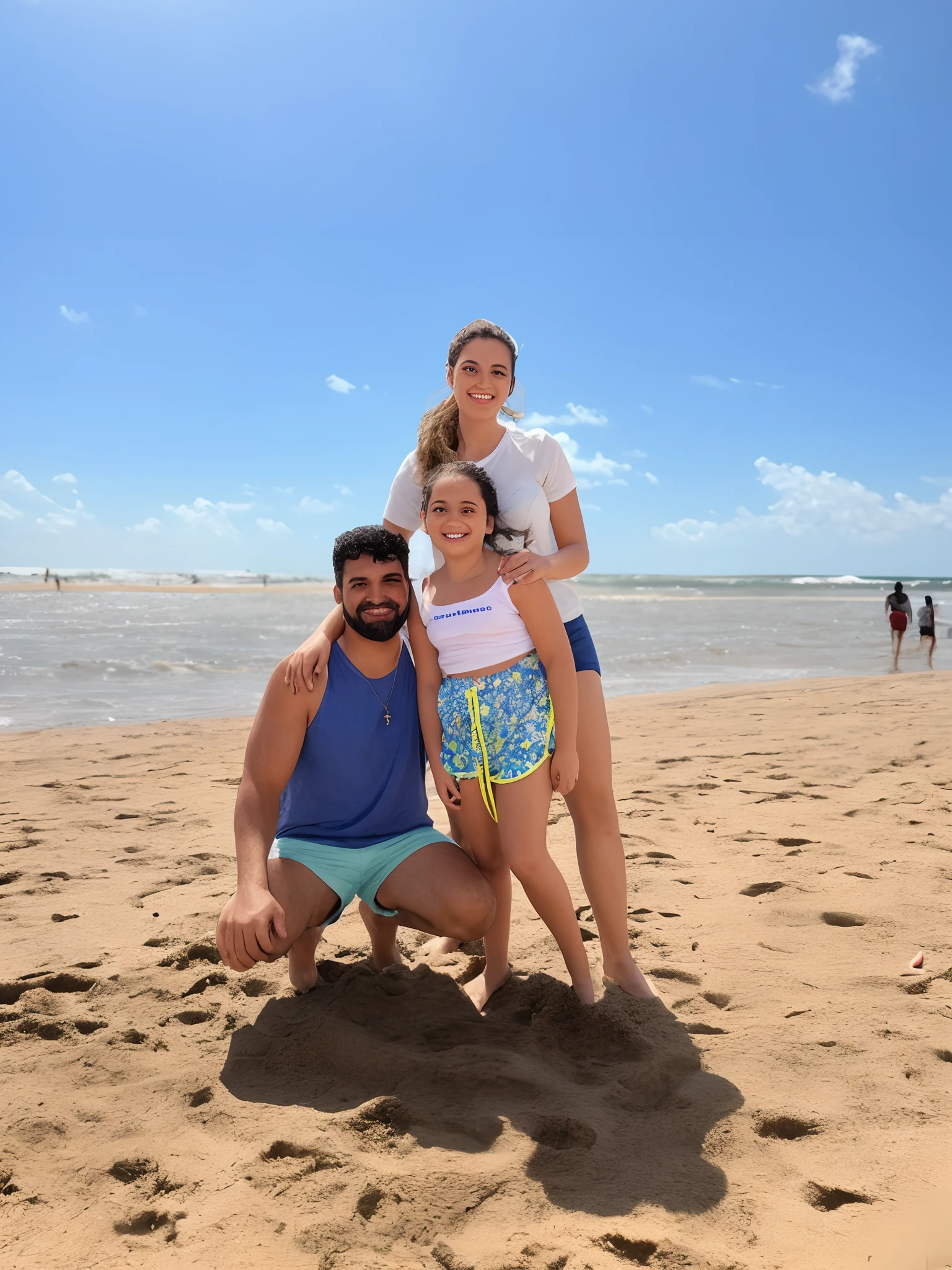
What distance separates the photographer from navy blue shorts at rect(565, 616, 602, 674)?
301 centimetres

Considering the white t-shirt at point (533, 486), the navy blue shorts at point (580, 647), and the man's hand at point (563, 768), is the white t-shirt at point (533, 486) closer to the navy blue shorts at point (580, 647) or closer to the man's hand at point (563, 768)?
the navy blue shorts at point (580, 647)

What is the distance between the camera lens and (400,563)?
2980 mm

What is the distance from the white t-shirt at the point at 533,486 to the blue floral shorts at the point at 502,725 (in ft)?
1.30

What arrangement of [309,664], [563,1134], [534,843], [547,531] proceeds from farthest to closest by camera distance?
1. [547,531]
2. [309,664]
3. [534,843]
4. [563,1134]

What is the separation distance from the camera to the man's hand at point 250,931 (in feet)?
8.35

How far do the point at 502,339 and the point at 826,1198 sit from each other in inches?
106

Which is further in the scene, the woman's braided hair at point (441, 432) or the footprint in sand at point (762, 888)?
the footprint in sand at point (762, 888)

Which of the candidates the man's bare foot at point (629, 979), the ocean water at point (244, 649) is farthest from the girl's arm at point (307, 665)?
the ocean water at point (244, 649)

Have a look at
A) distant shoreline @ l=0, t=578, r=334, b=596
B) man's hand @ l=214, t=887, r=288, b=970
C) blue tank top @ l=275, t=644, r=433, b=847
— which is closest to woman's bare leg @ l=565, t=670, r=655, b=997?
blue tank top @ l=275, t=644, r=433, b=847

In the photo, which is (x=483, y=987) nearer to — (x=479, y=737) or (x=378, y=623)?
(x=479, y=737)

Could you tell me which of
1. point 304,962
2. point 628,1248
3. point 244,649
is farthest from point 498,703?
point 244,649

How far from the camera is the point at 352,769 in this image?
301cm

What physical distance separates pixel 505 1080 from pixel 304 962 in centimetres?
93

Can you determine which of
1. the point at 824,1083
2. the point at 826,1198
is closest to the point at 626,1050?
the point at 824,1083
